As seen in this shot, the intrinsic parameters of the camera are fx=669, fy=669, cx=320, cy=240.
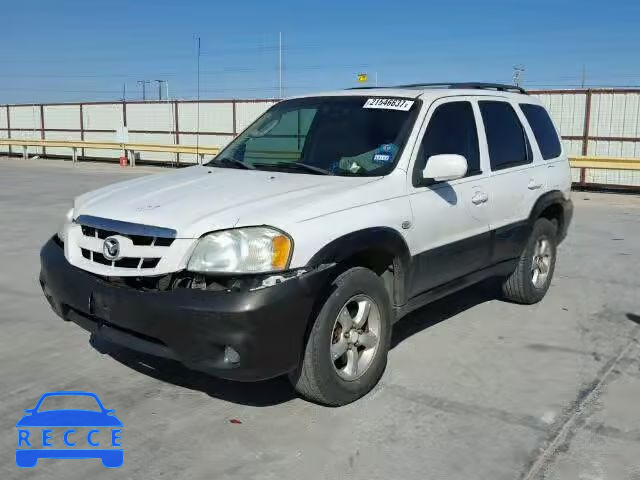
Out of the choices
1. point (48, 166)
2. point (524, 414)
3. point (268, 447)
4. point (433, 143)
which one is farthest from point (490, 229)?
point (48, 166)

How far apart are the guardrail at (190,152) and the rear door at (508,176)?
7078mm

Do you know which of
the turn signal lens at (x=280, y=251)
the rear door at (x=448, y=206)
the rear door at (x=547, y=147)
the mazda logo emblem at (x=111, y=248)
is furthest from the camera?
the rear door at (x=547, y=147)

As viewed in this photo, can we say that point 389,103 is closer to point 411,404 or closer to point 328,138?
point 328,138

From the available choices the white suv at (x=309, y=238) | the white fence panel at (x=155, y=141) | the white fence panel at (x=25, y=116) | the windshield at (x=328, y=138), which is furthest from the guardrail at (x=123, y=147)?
the white suv at (x=309, y=238)

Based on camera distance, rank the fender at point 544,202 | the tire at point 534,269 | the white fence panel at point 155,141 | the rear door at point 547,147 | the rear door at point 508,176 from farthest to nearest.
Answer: the white fence panel at point 155,141 → the rear door at point 547,147 → the tire at point 534,269 → the fender at point 544,202 → the rear door at point 508,176

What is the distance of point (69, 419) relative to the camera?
12.3 ft

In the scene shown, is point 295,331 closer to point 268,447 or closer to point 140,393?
point 268,447

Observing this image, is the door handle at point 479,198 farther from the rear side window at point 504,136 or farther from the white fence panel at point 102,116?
the white fence panel at point 102,116

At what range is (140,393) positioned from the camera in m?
4.07

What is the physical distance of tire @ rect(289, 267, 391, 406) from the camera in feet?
11.9

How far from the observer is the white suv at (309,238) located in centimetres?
337

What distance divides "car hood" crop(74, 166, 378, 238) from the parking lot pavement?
3.63 feet

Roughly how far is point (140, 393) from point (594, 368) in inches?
118

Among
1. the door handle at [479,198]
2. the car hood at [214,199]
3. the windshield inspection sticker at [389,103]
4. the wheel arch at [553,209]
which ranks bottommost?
the wheel arch at [553,209]
